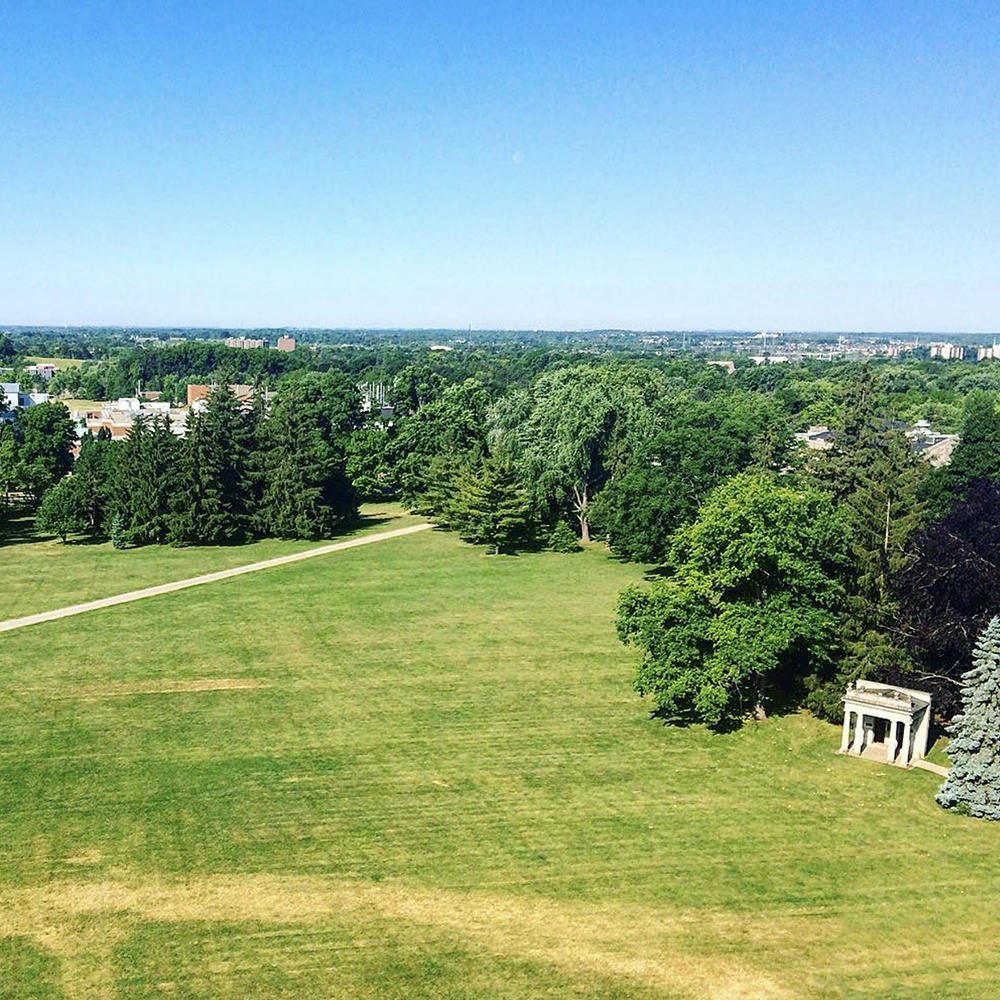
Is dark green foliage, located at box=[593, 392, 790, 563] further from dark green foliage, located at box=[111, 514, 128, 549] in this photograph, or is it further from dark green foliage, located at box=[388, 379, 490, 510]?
Answer: dark green foliage, located at box=[111, 514, 128, 549]

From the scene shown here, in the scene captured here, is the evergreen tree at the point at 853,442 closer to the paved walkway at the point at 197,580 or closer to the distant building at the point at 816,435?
the distant building at the point at 816,435

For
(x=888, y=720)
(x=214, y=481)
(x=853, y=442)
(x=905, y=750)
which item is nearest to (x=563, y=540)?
(x=853, y=442)

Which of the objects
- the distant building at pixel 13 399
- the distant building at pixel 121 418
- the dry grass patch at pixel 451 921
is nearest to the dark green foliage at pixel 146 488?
the distant building at pixel 121 418

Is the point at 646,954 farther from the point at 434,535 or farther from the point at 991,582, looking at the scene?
the point at 434,535

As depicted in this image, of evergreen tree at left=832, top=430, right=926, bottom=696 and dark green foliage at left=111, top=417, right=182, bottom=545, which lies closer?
evergreen tree at left=832, top=430, right=926, bottom=696

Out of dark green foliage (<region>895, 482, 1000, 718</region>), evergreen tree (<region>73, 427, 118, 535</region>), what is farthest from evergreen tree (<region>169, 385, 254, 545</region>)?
dark green foliage (<region>895, 482, 1000, 718</region>)

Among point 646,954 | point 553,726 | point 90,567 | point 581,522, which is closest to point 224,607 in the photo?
point 90,567
